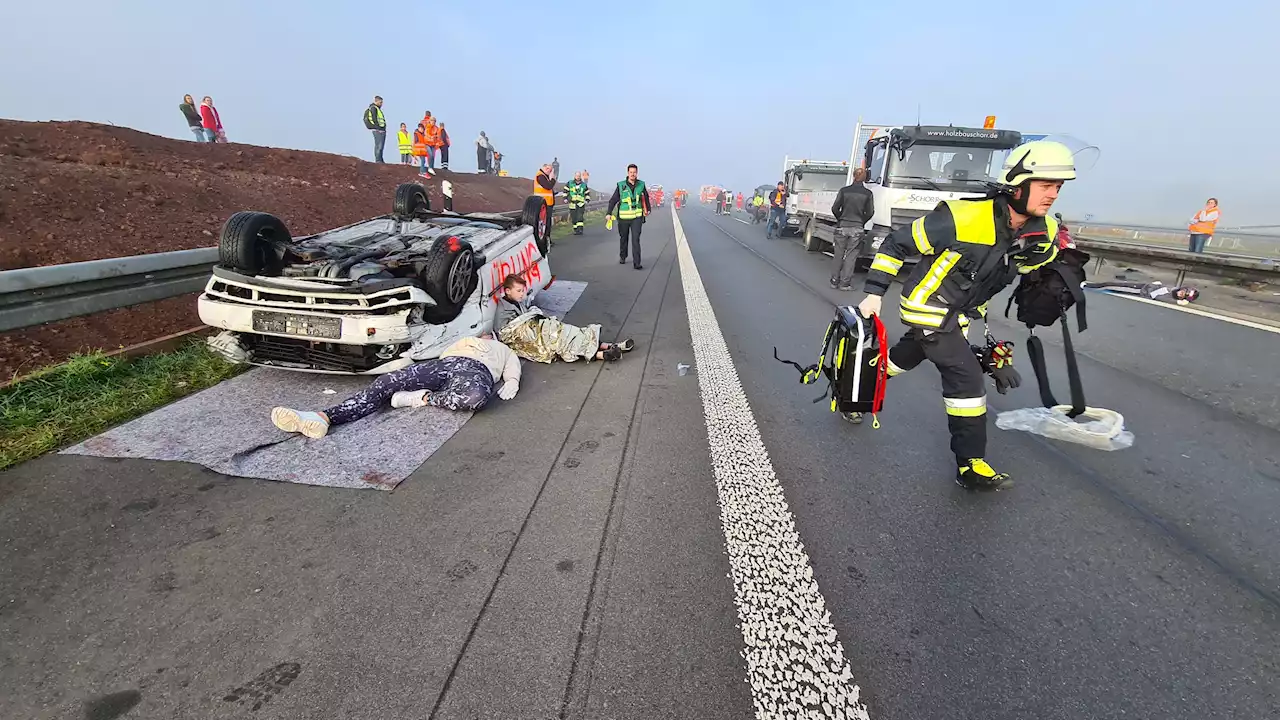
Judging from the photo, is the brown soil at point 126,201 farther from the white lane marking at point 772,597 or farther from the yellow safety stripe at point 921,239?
the yellow safety stripe at point 921,239

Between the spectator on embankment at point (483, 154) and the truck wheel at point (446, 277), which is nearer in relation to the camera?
the truck wheel at point (446, 277)

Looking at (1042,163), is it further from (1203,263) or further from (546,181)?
(546,181)

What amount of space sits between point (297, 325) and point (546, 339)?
5.93ft

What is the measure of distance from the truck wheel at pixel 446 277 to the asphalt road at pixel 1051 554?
2.35 meters

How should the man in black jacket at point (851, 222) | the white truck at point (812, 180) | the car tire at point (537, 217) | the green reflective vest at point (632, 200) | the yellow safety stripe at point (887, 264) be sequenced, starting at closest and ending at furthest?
1. the yellow safety stripe at point (887, 264)
2. the car tire at point (537, 217)
3. the man in black jacket at point (851, 222)
4. the green reflective vest at point (632, 200)
5. the white truck at point (812, 180)

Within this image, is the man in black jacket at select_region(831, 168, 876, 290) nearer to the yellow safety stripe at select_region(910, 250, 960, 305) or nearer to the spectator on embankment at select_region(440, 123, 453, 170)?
the yellow safety stripe at select_region(910, 250, 960, 305)

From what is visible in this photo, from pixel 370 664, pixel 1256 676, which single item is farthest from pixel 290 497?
pixel 1256 676

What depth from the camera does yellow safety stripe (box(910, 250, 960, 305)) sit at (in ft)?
9.48

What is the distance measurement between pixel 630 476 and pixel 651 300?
16.2 ft

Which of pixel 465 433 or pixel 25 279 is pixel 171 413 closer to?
pixel 25 279

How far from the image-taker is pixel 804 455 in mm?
3236

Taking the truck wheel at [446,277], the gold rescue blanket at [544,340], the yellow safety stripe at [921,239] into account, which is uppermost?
the yellow safety stripe at [921,239]

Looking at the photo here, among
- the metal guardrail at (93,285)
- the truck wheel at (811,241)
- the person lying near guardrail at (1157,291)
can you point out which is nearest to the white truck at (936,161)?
the person lying near guardrail at (1157,291)

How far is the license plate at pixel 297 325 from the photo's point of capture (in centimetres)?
371
